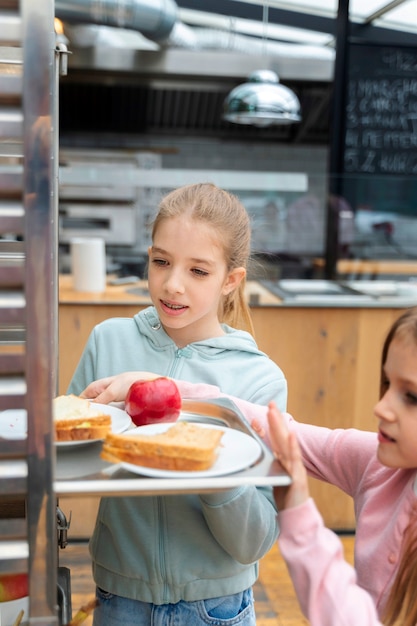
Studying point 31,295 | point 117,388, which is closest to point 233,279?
point 117,388

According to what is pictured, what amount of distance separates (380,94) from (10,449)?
4133 millimetres

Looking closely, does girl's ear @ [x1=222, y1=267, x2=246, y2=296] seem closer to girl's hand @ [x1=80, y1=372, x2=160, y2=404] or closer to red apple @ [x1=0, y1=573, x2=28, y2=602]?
girl's hand @ [x1=80, y1=372, x2=160, y2=404]

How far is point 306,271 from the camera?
3848 mm

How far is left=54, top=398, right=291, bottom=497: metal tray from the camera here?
2.16ft

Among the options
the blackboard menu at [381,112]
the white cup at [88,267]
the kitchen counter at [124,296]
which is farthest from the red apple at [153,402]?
the blackboard menu at [381,112]

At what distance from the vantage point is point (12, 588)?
79 centimetres

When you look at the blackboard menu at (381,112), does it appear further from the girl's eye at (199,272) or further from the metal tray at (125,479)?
the metal tray at (125,479)

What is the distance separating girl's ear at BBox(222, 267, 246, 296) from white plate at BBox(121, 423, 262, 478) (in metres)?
0.43

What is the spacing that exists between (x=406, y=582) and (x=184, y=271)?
530mm

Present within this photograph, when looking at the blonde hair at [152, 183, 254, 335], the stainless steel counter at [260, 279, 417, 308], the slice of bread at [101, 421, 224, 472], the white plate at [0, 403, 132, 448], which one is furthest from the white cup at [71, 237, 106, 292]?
the slice of bread at [101, 421, 224, 472]

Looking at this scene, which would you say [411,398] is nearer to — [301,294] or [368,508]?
[368,508]

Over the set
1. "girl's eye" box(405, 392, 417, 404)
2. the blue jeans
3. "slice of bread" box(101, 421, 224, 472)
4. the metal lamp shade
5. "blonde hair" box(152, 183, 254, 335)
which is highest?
the metal lamp shade

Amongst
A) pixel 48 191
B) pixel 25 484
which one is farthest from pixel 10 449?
pixel 48 191

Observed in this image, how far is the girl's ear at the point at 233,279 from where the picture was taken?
4.15 ft
